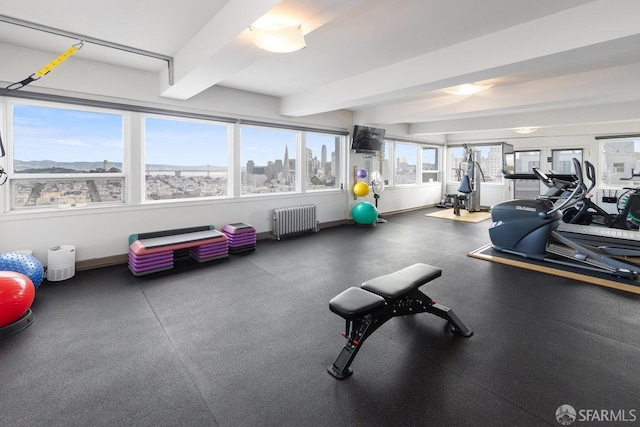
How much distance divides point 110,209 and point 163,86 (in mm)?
1863

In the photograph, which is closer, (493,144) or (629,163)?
(629,163)

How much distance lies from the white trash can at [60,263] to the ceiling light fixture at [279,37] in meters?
3.42

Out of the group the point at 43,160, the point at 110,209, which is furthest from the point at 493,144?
the point at 43,160

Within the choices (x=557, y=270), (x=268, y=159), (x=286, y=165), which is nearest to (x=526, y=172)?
(x=557, y=270)

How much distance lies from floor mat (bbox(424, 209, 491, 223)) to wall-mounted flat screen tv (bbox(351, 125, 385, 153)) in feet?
8.68

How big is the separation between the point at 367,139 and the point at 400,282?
5653 mm

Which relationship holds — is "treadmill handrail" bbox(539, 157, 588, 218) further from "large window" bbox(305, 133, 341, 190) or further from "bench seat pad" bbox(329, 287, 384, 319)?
"large window" bbox(305, 133, 341, 190)

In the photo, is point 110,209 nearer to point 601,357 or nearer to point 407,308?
point 407,308

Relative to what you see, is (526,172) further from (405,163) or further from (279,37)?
(279,37)

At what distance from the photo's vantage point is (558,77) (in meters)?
4.68

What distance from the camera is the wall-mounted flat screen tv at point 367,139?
7281 mm

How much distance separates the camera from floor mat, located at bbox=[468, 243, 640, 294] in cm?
356

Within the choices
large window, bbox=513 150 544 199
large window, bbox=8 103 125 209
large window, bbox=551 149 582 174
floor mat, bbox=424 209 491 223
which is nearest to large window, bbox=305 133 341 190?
floor mat, bbox=424 209 491 223
